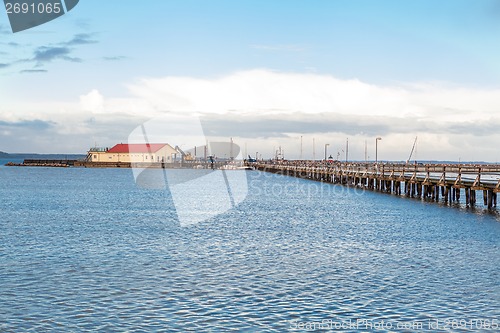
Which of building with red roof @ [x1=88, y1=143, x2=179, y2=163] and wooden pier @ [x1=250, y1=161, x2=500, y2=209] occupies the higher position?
building with red roof @ [x1=88, y1=143, x2=179, y2=163]

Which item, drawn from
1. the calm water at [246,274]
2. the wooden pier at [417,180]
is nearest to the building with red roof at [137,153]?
the wooden pier at [417,180]

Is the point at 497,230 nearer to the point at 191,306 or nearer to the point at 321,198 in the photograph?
the point at 191,306

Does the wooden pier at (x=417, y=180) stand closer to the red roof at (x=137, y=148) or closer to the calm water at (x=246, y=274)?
the calm water at (x=246, y=274)

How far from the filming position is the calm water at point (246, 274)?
14414mm

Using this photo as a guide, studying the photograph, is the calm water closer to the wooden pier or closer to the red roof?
the wooden pier

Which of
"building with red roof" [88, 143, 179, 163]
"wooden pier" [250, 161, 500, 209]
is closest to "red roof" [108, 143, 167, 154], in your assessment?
"building with red roof" [88, 143, 179, 163]

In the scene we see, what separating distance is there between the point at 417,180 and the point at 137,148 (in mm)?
121352

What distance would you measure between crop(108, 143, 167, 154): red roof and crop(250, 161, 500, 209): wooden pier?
143ft

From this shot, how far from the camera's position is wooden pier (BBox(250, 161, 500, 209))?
4297cm

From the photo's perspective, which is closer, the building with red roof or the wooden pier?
the wooden pier

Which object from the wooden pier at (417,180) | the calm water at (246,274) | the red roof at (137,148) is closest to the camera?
the calm water at (246,274)

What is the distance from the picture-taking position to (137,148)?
166375 millimetres

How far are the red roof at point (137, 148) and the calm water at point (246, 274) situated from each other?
125705mm

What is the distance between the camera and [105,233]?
1183 inches
